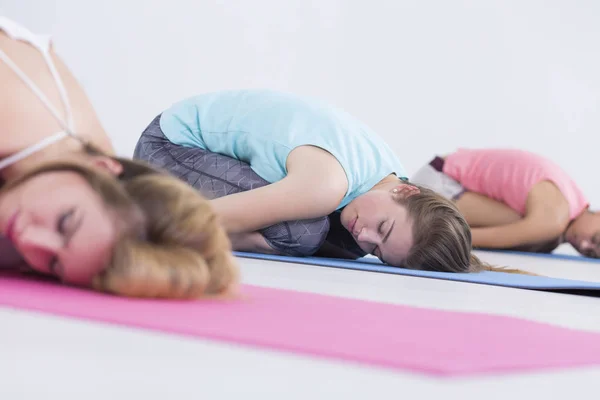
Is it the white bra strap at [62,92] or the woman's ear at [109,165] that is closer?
the woman's ear at [109,165]

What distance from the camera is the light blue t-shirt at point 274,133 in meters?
2.41

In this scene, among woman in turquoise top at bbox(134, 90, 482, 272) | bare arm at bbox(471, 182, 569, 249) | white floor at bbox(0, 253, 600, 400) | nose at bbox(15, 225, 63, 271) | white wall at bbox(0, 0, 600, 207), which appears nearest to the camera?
white floor at bbox(0, 253, 600, 400)

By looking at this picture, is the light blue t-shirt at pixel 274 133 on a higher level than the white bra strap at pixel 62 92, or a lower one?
lower

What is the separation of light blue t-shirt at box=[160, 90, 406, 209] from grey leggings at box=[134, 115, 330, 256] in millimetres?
42

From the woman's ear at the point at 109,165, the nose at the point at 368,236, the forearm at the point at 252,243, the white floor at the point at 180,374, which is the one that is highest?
the woman's ear at the point at 109,165

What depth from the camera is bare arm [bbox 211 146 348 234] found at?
7.43 ft

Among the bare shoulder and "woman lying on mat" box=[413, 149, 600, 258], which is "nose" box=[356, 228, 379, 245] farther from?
"woman lying on mat" box=[413, 149, 600, 258]

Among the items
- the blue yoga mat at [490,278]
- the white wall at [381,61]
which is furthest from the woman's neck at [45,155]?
the white wall at [381,61]

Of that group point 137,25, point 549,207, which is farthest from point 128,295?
point 137,25

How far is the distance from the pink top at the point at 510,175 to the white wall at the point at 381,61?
58.8 inches

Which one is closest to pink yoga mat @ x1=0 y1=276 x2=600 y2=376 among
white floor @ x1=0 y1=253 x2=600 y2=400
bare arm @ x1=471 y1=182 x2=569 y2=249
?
white floor @ x1=0 y1=253 x2=600 y2=400

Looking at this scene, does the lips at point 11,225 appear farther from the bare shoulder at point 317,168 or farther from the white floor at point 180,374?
the bare shoulder at point 317,168

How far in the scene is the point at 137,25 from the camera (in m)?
4.82

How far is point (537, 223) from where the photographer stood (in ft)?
13.0
